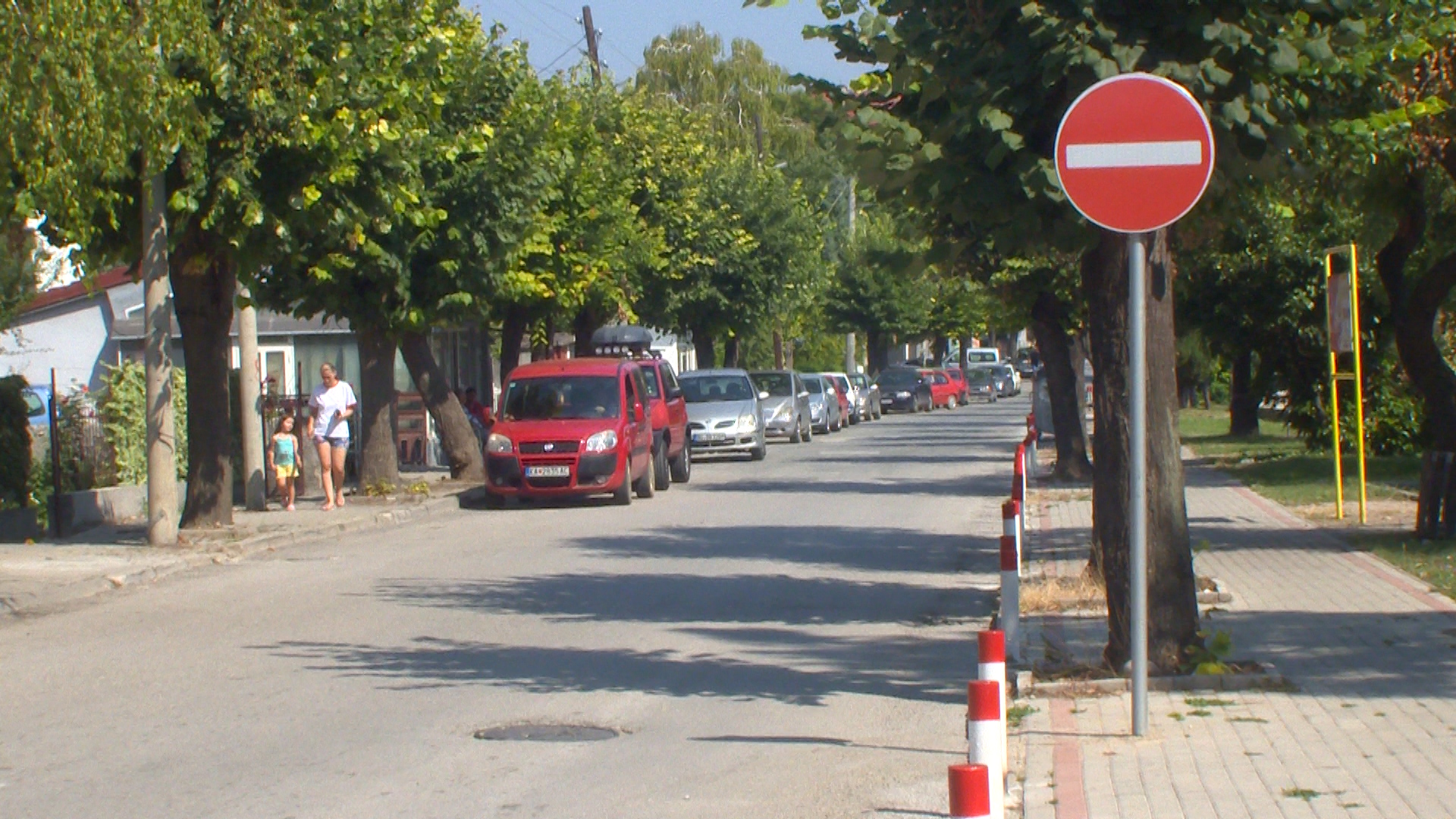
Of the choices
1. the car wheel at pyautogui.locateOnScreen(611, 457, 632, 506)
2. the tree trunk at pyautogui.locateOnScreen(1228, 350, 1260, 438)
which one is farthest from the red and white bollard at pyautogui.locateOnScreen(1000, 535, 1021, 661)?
the tree trunk at pyautogui.locateOnScreen(1228, 350, 1260, 438)

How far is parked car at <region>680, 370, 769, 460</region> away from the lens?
31.0 m

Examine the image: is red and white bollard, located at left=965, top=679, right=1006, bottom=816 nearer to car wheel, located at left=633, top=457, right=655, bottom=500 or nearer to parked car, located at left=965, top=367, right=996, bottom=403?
car wheel, located at left=633, top=457, right=655, bottom=500

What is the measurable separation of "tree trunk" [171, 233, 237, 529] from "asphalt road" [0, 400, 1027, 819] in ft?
4.77

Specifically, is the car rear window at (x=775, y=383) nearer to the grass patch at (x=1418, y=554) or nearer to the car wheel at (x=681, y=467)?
the car wheel at (x=681, y=467)

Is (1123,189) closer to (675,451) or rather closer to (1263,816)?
(1263,816)

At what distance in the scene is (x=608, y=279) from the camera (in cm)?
Result: 3003

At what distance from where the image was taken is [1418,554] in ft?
45.9

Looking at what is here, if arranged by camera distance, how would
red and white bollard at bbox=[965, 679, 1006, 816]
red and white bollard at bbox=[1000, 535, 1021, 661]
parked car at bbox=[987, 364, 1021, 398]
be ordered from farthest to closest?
parked car at bbox=[987, 364, 1021, 398]
red and white bollard at bbox=[1000, 535, 1021, 661]
red and white bollard at bbox=[965, 679, 1006, 816]

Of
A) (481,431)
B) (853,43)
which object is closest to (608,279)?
(481,431)

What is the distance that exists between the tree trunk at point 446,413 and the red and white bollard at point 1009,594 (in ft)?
55.4

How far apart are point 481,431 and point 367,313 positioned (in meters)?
7.58

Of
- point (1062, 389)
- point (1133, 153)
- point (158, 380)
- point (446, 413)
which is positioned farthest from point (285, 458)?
point (1133, 153)

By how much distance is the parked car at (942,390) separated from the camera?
64188 millimetres

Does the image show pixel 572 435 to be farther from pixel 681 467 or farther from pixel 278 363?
pixel 278 363
